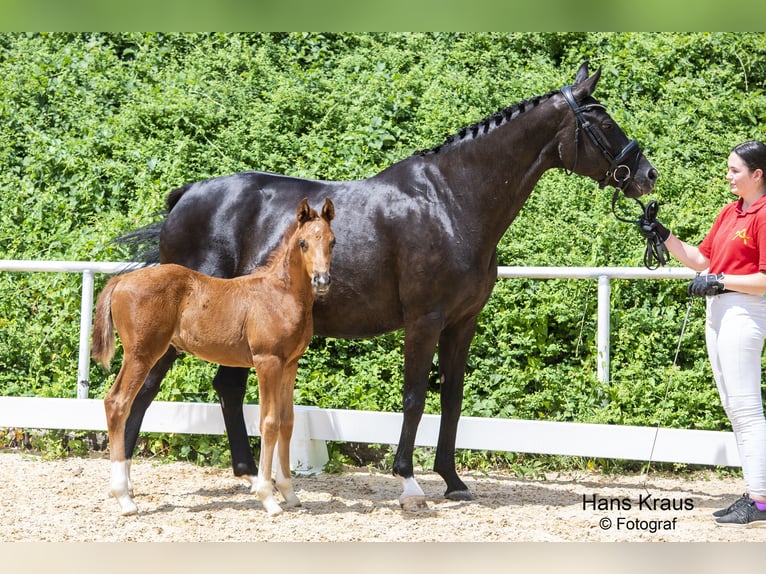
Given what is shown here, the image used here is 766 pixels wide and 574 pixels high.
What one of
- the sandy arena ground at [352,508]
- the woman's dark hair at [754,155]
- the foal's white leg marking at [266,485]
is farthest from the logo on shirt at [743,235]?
the foal's white leg marking at [266,485]

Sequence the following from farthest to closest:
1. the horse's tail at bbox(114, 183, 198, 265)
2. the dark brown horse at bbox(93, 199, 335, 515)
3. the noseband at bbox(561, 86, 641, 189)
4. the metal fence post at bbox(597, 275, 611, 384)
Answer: the metal fence post at bbox(597, 275, 611, 384), the horse's tail at bbox(114, 183, 198, 265), the noseband at bbox(561, 86, 641, 189), the dark brown horse at bbox(93, 199, 335, 515)

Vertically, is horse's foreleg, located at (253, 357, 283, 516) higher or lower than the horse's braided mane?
lower

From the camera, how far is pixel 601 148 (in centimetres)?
523

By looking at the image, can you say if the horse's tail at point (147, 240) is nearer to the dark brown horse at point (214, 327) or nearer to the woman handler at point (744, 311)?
the dark brown horse at point (214, 327)

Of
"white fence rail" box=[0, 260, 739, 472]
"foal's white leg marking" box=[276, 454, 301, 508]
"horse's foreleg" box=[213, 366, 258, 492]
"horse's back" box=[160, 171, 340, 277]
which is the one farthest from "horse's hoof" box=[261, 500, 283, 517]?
"horse's back" box=[160, 171, 340, 277]

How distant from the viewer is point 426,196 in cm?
544

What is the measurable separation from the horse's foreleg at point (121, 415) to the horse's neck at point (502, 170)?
214 cm

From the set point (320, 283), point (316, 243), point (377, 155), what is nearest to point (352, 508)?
point (320, 283)

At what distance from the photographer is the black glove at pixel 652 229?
5.11 m

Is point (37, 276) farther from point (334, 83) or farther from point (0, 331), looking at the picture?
point (334, 83)

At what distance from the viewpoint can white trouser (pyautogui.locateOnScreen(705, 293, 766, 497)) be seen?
4.68 m

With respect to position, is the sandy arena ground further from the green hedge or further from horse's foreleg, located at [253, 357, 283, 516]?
the green hedge

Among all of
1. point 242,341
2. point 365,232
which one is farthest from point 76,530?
point 365,232

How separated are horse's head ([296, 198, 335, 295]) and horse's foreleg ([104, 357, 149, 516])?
1163 millimetres
